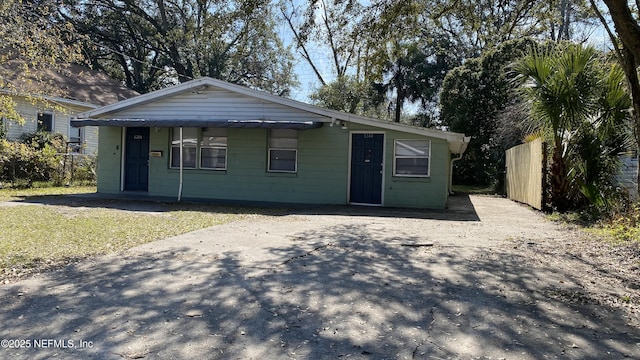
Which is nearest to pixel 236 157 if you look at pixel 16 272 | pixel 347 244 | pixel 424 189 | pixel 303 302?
pixel 424 189

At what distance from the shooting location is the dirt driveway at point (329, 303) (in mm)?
3035

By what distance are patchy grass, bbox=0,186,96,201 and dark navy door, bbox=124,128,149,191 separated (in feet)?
4.75

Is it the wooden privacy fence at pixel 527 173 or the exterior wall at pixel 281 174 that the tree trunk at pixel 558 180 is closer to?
the wooden privacy fence at pixel 527 173

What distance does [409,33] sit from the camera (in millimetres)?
10328

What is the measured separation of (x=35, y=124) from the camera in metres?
18.1

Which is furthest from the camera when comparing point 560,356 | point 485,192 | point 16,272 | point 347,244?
point 485,192

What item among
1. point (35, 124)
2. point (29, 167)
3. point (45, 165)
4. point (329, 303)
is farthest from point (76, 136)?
point (329, 303)

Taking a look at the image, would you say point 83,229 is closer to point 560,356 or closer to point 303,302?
point 303,302

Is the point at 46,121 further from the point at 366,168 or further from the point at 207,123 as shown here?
the point at 366,168

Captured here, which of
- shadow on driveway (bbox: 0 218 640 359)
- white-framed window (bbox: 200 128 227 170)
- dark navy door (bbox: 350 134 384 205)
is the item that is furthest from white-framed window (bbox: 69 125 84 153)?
shadow on driveway (bbox: 0 218 640 359)

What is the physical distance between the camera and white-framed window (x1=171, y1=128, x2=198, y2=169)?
13812 millimetres

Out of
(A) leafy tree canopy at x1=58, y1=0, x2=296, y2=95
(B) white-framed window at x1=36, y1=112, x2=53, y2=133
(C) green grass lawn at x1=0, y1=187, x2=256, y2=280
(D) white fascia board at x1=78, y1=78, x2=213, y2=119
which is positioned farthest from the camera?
(A) leafy tree canopy at x1=58, y1=0, x2=296, y2=95

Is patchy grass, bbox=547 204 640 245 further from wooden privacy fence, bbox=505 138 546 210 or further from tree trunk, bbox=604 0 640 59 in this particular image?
tree trunk, bbox=604 0 640 59

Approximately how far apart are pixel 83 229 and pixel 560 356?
7225 millimetres
